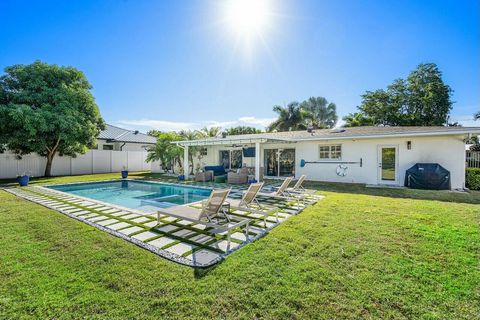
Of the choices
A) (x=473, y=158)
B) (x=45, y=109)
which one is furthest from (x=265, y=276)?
(x=473, y=158)

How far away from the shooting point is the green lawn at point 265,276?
2.77 metres

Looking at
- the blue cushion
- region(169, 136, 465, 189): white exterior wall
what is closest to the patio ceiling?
the blue cushion

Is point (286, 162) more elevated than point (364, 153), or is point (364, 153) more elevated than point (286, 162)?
point (364, 153)

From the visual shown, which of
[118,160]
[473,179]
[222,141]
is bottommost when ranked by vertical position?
[473,179]

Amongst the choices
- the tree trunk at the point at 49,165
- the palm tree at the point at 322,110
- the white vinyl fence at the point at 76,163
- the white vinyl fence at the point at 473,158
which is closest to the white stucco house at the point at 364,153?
the white vinyl fence at the point at 473,158

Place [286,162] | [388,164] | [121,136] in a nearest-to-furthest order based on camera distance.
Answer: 1. [388,164]
2. [286,162]
3. [121,136]

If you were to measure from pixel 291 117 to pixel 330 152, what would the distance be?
1923 centimetres

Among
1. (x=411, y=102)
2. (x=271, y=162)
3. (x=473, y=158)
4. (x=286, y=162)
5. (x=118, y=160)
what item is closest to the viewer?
(x=473, y=158)

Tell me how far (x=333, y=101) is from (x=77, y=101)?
37727 mm

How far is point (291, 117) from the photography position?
33.7m

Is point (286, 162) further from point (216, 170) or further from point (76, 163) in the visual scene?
point (76, 163)

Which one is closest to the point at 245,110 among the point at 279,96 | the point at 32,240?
the point at 279,96

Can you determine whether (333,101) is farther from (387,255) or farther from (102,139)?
(387,255)

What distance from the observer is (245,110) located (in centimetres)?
3014
